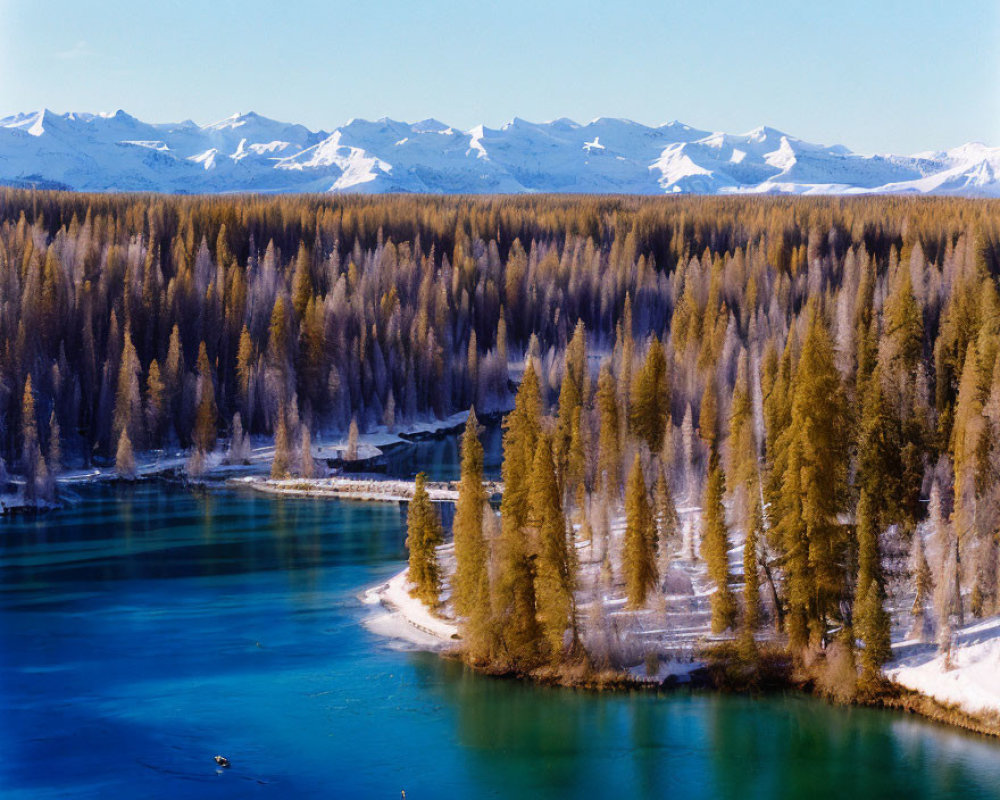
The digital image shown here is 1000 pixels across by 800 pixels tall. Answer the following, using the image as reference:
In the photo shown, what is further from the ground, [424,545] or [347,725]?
[424,545]

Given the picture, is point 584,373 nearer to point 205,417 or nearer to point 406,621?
point 205,417

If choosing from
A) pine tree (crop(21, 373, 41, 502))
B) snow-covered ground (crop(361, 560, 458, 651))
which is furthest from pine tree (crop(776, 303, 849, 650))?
pine tree (crop(21, 373, 41, 502))

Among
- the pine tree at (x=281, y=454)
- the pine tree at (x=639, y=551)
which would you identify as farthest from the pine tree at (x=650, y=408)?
the pine tree at (x=281, y=454)

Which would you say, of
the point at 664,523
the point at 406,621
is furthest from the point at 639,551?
the point at 406,621

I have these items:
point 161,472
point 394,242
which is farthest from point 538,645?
point 394,242

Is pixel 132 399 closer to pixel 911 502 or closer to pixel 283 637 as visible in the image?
pixel 283 637
